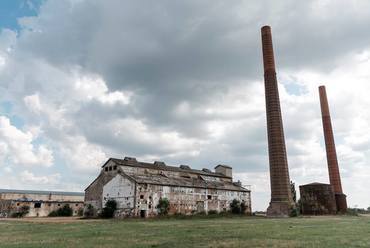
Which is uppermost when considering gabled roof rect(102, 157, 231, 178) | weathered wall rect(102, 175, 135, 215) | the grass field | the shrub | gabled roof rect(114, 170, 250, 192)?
gabled roof rect(102, 157, 231, 178)

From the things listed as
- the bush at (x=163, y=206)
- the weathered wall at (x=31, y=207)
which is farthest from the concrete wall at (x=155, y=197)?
the weathered wall at (x=31, y=207)

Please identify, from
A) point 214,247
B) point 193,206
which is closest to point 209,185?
point 193,206

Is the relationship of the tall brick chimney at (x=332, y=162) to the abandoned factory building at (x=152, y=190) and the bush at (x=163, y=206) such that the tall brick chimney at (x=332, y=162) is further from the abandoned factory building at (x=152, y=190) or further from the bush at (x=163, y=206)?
the bush at (x=163, y=206)

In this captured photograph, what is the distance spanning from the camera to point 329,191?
194 feet

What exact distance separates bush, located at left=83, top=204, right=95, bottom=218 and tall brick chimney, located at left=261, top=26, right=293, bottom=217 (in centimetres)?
2850

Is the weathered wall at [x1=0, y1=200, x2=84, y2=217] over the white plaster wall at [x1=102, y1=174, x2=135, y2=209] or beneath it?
beneath

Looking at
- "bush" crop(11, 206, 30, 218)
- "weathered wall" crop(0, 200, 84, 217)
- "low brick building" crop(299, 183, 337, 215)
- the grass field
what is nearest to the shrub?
"weathered wall" crop(0, 200, 84, 217)

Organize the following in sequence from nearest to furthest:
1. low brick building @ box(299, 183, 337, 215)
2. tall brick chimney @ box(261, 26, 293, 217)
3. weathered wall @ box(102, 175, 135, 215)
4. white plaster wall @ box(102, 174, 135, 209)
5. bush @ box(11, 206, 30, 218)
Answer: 1. weathered wall @ box(102, 175, 135, 215)
2. white plaster wall @ box(102, 174, 135, 209)
3. tall brick chimney @ box(261, 26, 293, 217)
4. bush @ box(11, 206, 30, 218)
5. low brick building @ box(299, 183, 337, 215)

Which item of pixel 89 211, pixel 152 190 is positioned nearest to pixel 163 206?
pixel 152 190

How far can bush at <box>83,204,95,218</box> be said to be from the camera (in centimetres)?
4819

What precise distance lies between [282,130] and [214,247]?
138 feet

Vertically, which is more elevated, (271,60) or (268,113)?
(271,60)

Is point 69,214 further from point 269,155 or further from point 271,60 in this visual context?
point 271,60

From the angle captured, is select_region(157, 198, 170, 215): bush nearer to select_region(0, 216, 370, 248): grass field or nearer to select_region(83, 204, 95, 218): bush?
select_region(83, 204, 95, 218): bush
